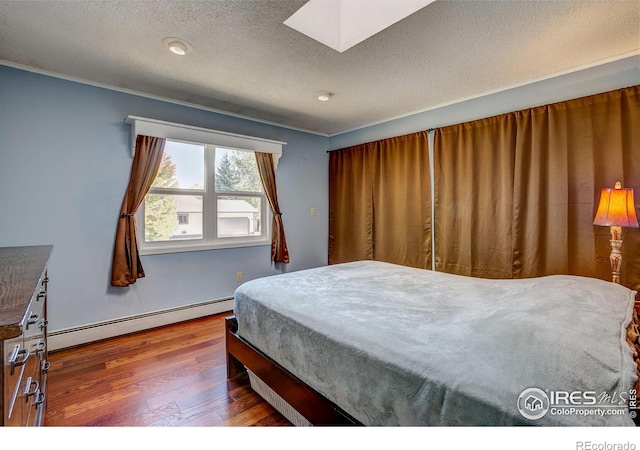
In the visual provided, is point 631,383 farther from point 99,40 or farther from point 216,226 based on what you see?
point 216,226

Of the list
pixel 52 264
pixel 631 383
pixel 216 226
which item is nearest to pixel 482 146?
pixel 631 383

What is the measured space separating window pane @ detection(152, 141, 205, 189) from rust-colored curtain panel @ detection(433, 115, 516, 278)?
2.74 m

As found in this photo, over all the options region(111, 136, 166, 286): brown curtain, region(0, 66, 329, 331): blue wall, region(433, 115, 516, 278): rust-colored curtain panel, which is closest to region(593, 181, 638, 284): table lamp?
region(433, 115, 516, 278): rust-colored curtain panel

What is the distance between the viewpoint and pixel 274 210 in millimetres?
3889

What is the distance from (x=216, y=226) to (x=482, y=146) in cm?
308

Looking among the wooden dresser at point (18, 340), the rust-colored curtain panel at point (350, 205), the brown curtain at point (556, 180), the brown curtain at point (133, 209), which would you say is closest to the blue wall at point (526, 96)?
the brown curtain at point (556, 180)

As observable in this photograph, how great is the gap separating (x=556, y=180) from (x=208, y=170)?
3.49 m

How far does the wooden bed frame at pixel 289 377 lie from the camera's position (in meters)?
1.24

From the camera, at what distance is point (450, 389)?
92 centimetres

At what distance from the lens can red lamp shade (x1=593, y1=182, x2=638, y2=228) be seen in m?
1.95

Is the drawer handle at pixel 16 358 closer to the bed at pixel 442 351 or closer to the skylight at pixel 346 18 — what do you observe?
the bed at pixel 442 351

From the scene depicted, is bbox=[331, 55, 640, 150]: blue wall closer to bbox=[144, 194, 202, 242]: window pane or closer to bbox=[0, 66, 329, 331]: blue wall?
bbox=[0, 66, 329, 331]: blue wall

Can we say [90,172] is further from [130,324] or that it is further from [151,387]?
[151,387]
